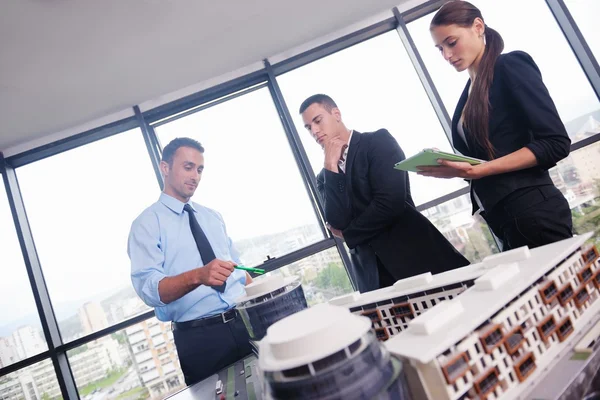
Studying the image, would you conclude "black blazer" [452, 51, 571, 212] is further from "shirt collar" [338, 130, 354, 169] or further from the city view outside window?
the city view outside window

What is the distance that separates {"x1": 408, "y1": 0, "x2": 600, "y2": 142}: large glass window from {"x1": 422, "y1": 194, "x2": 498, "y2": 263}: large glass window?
87 cm

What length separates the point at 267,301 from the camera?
3.43ft

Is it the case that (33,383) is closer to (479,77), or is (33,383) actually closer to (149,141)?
(149,141)

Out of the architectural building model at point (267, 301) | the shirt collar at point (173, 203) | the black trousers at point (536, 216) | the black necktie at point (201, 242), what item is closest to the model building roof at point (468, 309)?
the black trousers at point (536, 216)

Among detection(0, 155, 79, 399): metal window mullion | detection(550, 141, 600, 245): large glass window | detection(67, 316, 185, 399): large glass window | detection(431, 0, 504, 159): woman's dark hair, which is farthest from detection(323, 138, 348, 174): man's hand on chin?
detection(0, 155, 79, 399): metal window mullion

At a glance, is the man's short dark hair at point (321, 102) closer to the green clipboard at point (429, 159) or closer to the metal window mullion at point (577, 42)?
the green clipboard at point (429, 159)

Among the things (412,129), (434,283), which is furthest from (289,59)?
(434,283)

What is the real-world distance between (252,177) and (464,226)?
194 centimetres

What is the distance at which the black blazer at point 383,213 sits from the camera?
4.51 ft

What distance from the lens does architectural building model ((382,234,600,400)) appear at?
0.46 m

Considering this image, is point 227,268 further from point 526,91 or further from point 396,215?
point 526,91

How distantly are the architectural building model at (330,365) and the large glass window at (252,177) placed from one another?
2460 mm

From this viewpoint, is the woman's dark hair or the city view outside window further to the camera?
the city view outside window

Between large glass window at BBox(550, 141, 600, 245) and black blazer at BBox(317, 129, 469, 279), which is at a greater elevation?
black blazer at BBox(317, 129, 469, 279)
